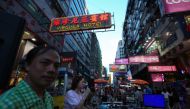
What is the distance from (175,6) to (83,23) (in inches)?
296

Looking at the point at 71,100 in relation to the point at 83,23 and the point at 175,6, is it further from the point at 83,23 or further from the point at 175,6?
the point at 83,23

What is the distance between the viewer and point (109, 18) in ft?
44.1

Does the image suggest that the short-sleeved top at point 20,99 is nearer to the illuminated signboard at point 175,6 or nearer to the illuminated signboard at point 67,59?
the illuminated signboard at point 175,6

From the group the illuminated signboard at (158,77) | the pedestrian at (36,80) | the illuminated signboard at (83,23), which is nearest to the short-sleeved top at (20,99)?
the pedestrian at (36,80)

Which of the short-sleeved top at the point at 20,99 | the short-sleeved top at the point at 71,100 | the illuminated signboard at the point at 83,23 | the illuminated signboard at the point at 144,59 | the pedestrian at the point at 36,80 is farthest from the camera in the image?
the illuminated signboard at the point at 144,59

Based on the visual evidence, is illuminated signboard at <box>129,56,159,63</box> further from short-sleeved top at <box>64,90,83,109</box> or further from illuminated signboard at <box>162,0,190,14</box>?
short-sleeved top at <box>64,90,83,109</box>

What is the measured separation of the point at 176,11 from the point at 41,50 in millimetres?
8758

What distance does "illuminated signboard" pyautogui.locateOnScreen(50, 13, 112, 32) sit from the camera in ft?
43.6

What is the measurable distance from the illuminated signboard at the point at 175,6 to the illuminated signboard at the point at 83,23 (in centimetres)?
521

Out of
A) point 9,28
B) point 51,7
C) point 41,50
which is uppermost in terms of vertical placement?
point 51,7

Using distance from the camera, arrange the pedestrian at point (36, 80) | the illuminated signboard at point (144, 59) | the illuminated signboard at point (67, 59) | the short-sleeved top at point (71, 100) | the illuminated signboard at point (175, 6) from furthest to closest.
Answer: the illuminated signboard at point (144, 59)
the illuminated signboard at point (67, 59)
the illuminated signboard at point (175, 6)
the short-sleeved top at point (71, 100)
the pedestrian at point (36, 80)

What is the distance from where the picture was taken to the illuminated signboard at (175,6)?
26.9ft

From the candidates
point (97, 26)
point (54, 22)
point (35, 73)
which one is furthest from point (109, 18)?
point (35, 73)

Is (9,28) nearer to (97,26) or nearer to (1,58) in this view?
(1,58)
